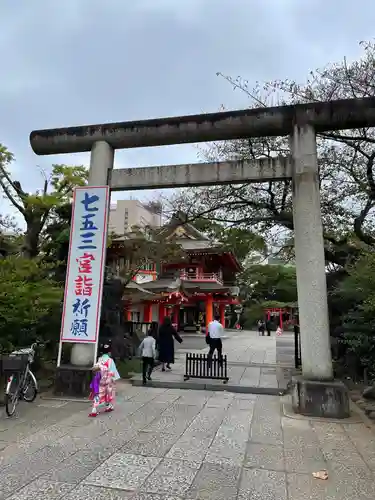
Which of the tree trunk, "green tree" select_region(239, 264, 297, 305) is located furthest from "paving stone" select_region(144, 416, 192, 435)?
"green tree" select_region(239, 264, 297, 305)

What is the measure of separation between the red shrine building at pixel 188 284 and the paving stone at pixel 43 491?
21.0 m

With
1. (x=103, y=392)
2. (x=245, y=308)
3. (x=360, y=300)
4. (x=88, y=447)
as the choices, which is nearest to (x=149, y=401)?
(x=103, y=392)

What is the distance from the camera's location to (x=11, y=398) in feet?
20.1

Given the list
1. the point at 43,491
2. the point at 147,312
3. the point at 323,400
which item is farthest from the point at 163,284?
the point at 43,491

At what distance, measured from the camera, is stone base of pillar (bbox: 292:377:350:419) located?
6279mm

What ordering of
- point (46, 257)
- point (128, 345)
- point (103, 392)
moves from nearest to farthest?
point (103, 392)
point (46, 257)
point (128, 345)

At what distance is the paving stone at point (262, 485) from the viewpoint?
11.1 feet

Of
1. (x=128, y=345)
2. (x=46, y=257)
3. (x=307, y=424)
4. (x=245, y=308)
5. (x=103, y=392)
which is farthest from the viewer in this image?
(x=245, y=308)

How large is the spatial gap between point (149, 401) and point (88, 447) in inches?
111

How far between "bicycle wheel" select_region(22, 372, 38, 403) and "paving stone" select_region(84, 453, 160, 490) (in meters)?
3.50

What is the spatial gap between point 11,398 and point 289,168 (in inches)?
273

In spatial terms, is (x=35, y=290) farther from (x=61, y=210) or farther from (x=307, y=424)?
(x=307, y=424)

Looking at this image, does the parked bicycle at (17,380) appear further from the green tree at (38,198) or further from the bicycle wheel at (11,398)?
the green tree at (38,198)

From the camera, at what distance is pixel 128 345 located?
13023 millimetres
